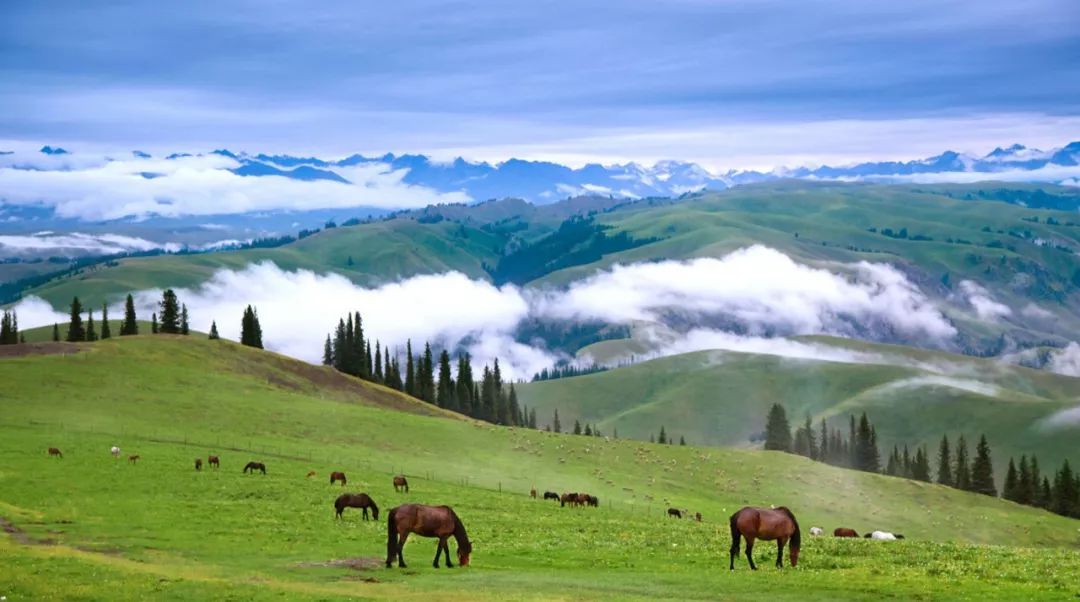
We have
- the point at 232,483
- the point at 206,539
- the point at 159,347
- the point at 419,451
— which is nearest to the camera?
the point at 206,539

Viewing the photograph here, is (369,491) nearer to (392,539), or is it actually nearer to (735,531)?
(392,539)

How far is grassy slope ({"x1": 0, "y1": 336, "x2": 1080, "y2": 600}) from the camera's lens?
3359 centimetres

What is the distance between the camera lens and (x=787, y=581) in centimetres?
3391

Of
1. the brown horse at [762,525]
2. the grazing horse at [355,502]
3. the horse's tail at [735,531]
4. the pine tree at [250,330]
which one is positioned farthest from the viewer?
the pine tree at [250,330]

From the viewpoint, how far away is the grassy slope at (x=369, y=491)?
3359cm

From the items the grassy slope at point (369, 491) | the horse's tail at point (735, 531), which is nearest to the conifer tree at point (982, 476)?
the grassy slope at point (369, 491)

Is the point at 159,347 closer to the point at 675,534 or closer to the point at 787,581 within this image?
the point at 675,534

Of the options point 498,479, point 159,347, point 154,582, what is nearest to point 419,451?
point 498,479

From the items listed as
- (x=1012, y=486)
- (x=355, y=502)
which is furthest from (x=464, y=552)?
(x=1012, y=486)

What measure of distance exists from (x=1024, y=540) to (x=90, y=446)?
102 meters

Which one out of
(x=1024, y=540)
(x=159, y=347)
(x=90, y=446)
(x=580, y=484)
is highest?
(x=159, y=347)

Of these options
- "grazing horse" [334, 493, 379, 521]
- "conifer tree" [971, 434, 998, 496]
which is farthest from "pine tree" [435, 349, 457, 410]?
"grazing horse" [334, 493, 379, 521]

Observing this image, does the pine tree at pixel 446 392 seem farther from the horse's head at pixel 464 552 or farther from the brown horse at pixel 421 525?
the brown horse at pixel 421 525

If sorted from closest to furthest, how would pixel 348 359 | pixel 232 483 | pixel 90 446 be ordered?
pixel 232 483, pixel 90 446, pixel 348 359
